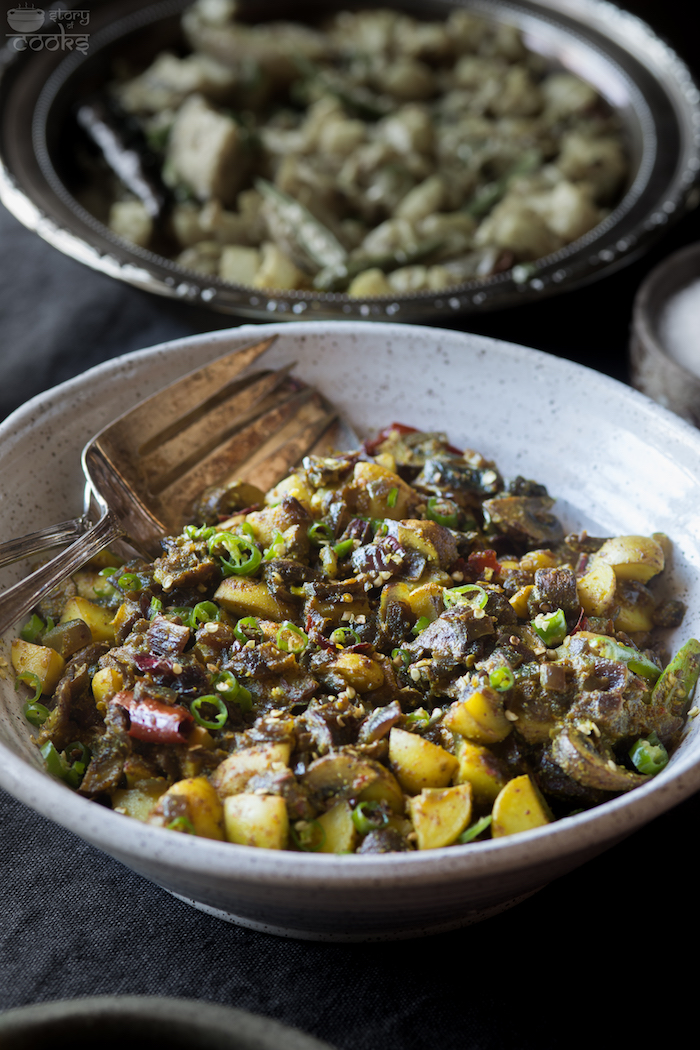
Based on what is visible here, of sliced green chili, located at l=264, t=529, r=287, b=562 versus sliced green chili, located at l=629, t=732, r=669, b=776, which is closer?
sliced green chili, located at l=629, t=732, r=669, b=776

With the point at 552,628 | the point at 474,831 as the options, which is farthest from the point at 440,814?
the point at 552,628

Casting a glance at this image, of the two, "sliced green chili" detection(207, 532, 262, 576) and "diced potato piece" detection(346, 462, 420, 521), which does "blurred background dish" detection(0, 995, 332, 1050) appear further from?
"diced potato piece" detection(346, 462, 420, 521)

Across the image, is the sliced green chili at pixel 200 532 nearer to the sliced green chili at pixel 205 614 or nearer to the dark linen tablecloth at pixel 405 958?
the sliced green chili at pixel 205 614

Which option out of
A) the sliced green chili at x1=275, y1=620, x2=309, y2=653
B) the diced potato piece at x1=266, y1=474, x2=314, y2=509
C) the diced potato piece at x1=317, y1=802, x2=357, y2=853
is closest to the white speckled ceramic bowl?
the diced potato piece at x1=317, y1=802, x2=357, y2=853

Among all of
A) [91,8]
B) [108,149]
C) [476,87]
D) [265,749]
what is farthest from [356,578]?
[91,8]

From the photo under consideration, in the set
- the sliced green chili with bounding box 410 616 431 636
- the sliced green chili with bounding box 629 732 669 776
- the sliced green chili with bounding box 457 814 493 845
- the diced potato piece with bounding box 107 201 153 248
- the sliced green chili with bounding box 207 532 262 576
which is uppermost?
the diced potato piece with bounding box 107 201 153 248

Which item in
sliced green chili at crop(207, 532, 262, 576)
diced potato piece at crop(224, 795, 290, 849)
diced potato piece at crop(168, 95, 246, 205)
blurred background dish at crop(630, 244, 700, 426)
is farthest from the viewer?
diced potato piece at crop(168, 95, 246, 205)

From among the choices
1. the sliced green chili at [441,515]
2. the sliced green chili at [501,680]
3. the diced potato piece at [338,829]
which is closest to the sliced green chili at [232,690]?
the diced potato piece at [338,829]
